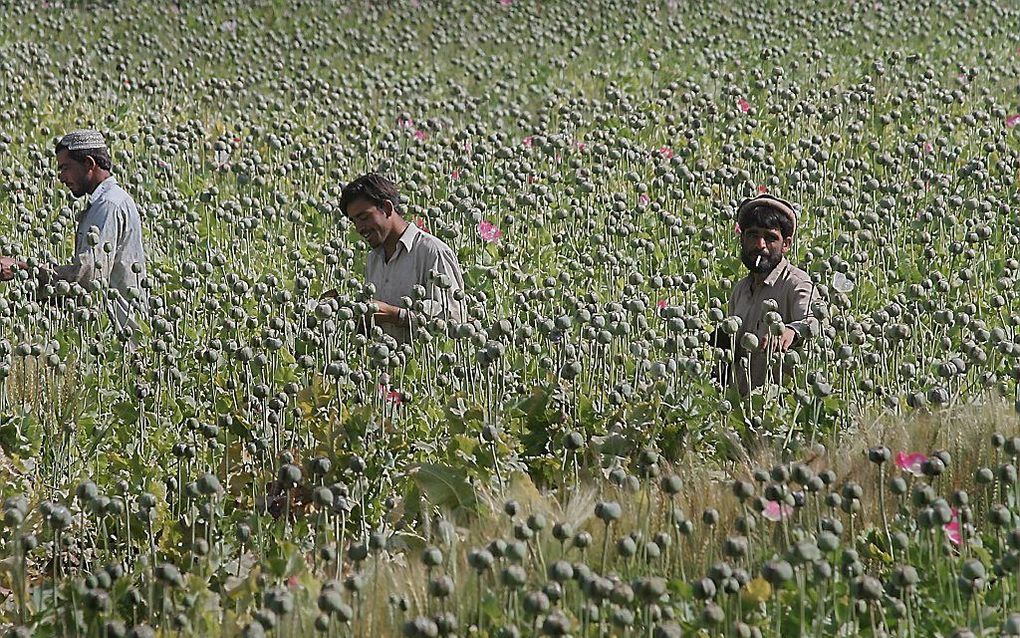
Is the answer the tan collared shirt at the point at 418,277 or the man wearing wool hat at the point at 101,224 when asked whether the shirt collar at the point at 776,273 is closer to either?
the tan collared shirt at the point at 418,277

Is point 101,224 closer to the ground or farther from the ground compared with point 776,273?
farther from the ground

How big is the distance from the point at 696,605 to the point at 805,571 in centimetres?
30

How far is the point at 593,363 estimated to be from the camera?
6.50 metres

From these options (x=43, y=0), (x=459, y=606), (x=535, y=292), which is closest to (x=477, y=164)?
(x=535, y=292)

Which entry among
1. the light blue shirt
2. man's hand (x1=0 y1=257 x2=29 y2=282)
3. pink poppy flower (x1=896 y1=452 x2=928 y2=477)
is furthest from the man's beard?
man's hand (x1=0 y1=257 x2=29 y2=282)

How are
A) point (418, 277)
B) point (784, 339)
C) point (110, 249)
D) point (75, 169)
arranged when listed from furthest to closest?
point (75, 169) < point (110, 249) < point (418, 277) < point (784, 339)

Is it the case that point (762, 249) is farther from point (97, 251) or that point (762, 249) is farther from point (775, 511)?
point (97, 251)

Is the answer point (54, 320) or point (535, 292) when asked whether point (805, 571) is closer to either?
point (535, 292)

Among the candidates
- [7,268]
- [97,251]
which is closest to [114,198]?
[97,251]

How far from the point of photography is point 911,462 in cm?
488

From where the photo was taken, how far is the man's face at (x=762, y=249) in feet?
21.5

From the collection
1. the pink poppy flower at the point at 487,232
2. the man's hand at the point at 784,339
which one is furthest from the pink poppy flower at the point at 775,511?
the pink poppy flower at the point at 487,232

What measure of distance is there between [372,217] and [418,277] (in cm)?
33

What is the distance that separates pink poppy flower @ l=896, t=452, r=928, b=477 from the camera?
484 cm
